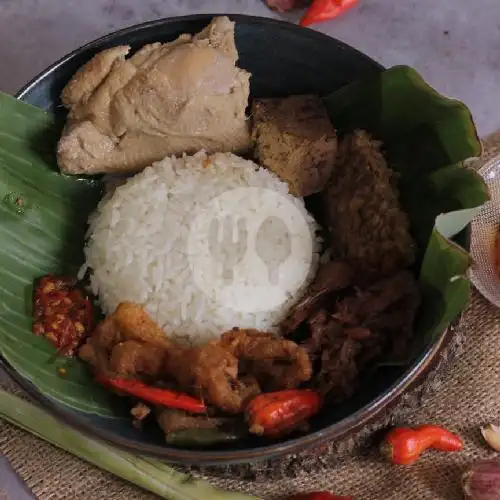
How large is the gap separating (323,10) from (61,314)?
6.50 feet

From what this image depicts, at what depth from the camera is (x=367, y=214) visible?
2.70 metres

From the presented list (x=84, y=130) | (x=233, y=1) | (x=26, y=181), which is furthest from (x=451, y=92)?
(x=26, y=181)

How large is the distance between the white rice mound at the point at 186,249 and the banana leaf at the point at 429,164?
0.41 metres

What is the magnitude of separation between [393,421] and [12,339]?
139 centimetres

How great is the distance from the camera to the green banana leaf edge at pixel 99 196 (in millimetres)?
2477

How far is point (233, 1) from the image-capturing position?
12.4 ft

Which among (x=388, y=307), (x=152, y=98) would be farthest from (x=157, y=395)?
(x=152, y=98)

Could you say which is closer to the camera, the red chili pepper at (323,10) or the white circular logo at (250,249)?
the white circular logo at (250,249)

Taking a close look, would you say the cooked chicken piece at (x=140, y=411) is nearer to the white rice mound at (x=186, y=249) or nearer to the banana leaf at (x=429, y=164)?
the white rice mound at (x=186, y=249)

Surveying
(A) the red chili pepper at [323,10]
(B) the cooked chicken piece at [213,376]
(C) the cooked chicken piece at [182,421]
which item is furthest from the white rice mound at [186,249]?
(A) the red chili pepper at [323,10]

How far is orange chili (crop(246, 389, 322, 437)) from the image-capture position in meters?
2.38

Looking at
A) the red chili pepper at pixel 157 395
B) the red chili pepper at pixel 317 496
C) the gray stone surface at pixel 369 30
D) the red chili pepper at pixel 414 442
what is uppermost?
the gray stone surface at pixel 369 30

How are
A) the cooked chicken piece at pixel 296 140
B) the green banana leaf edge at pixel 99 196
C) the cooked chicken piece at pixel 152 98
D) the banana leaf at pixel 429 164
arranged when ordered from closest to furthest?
the banana leaf at pixel 429 164 < the green banana leaf edge at pixel 99 196 < the cooked chicken piece at pixel 152 98 < the cooked chicken piece at pixel 296 140

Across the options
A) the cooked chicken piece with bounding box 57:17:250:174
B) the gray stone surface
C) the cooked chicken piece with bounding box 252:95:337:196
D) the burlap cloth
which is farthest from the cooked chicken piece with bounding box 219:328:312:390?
the gray stone surface
